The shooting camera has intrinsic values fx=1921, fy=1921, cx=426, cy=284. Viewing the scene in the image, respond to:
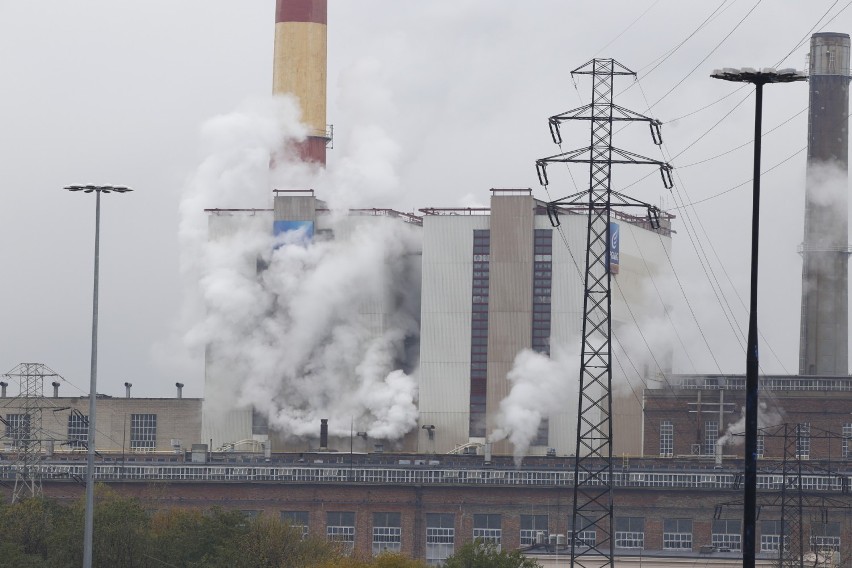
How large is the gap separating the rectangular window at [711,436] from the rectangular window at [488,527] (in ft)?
57.8

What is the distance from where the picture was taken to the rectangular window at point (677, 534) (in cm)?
9586

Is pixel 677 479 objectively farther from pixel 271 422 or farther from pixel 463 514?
pixel 271 422

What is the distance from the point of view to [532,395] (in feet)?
343

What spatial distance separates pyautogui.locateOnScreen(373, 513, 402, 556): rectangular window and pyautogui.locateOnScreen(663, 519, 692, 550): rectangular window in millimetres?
13615

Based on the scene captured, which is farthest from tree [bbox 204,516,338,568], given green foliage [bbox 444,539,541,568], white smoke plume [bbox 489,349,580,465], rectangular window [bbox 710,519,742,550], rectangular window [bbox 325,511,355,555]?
white smoke plume [bbox 489,349,580,465]

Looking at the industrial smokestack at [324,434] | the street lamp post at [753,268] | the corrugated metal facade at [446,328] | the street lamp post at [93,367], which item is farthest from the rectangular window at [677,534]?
the street lamp post at [753,268]

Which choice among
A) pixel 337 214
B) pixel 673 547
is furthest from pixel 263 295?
pixel 673 547

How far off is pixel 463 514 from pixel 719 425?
1896cm

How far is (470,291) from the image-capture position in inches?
4299

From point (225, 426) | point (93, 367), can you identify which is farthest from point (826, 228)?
point (93, 367)

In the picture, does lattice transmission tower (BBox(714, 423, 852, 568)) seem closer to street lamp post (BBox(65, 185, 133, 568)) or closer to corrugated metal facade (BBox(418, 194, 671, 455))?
corrugated metal facade (BBox(418, 194, 671, 455))

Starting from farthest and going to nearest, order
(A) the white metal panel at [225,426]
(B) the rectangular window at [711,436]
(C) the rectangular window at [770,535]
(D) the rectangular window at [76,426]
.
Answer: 1. (D) the rectangular window at [76,426]
2. (A) the white metal panel at [225,426]
3. (B) the rectangular window at [711,436]
4. (C) the rectangular window at [770,535]

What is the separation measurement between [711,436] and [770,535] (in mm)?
17300

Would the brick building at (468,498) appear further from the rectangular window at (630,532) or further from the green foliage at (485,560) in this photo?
the green foliage at (485,560)
